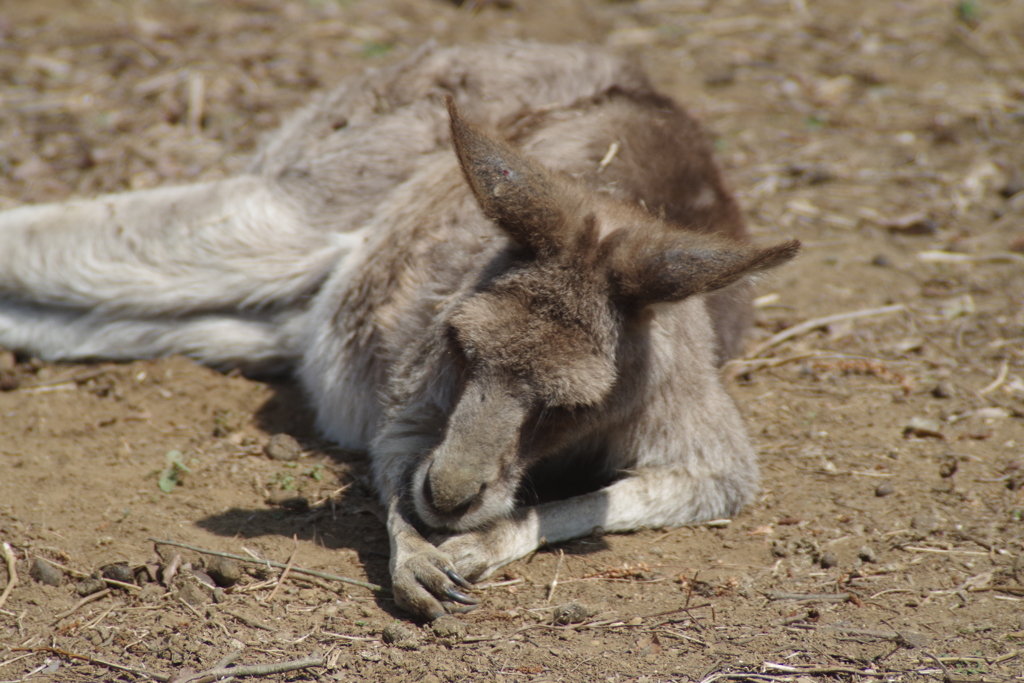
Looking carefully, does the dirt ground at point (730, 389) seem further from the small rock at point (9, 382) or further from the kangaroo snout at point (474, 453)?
the kangaroo snout at point (474, 453)

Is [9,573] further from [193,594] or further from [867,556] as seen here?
[867,556]

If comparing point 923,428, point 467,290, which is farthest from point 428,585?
point 923,428

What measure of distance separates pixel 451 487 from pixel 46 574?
51.3 inches

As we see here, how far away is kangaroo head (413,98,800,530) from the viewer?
2.67 metres

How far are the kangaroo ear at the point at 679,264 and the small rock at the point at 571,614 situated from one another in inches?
37.2

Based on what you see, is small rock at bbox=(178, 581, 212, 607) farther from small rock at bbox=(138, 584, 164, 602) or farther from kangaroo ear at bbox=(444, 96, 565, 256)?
kangaroo ear at bbox=(444, 96, 565, 256)

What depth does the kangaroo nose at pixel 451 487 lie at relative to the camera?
2.64m

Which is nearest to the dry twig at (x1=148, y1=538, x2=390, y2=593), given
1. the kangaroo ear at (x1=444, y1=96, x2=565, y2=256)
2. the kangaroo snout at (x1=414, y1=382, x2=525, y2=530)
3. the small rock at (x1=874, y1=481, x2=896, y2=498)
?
the kangaroo snout at (x1=414, y1=382, x2=525, y2=530)

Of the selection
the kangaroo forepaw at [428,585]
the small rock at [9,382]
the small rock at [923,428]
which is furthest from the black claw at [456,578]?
the small rock at [9,382]

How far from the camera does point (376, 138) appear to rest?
4.31 meters

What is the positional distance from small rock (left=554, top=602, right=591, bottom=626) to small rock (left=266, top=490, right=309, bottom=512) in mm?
1043

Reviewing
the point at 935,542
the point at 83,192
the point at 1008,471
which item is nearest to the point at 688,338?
the point at 935,542

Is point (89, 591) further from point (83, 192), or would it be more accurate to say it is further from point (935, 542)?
point (83, 192)

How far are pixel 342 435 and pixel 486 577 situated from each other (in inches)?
42.9
